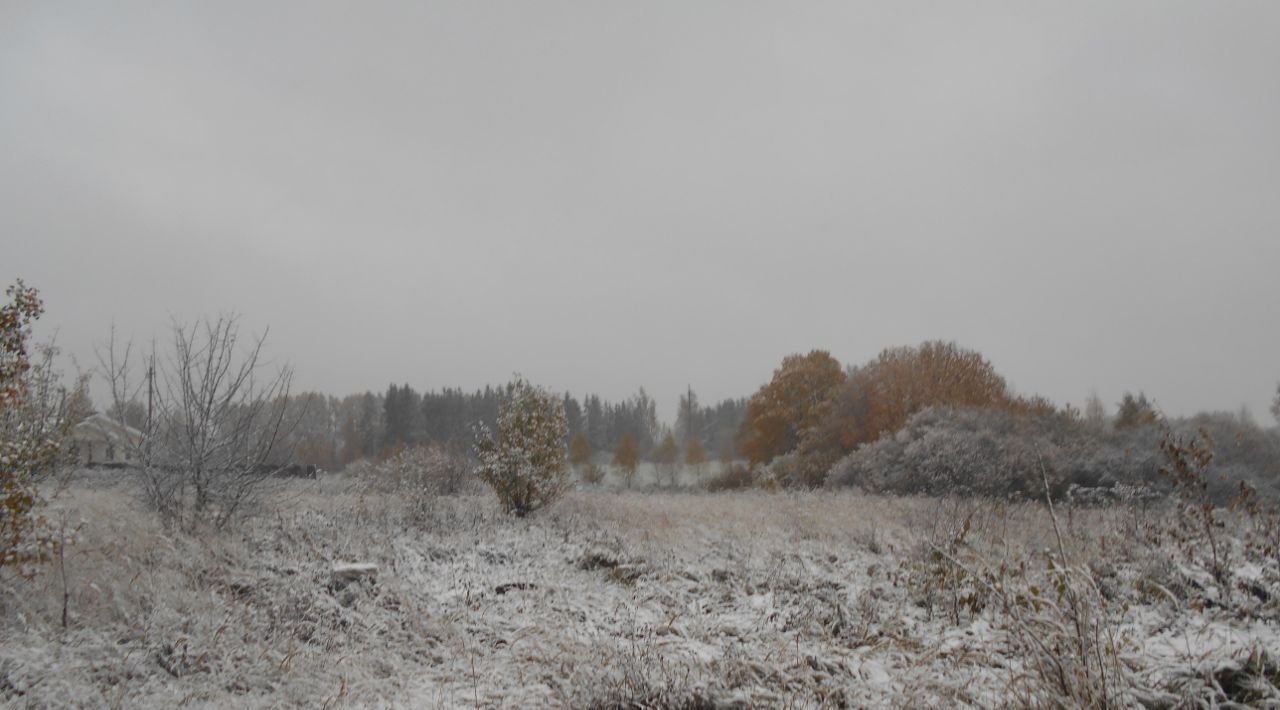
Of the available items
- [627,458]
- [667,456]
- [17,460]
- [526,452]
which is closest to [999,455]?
[526,452]

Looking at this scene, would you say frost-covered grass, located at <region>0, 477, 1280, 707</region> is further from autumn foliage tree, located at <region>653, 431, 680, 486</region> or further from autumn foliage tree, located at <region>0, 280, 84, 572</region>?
autumn foliage tree, located at <region>653, 431, 680, 486</region>

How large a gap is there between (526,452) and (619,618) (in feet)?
18.7

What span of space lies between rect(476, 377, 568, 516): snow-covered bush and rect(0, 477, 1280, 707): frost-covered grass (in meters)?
1.72

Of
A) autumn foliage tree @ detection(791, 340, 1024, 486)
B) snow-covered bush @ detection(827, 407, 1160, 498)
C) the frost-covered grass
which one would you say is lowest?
the frost-covered grass

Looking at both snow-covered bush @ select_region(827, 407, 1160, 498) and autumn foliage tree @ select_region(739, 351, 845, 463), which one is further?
autumn foliage tree @ select_region(739, 351, 845, 463)

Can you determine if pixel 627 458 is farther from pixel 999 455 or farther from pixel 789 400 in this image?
pixel 999 455

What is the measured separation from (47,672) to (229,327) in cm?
529

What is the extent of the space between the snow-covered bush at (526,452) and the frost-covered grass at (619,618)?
172 cm

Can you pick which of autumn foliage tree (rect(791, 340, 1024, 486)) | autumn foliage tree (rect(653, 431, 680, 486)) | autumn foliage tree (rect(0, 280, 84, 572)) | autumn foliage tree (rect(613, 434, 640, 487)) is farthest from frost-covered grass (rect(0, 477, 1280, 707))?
autumn foliage tree (rect(653, 431, 680, 486))

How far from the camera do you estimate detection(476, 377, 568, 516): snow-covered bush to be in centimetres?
1142

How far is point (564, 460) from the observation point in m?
12.3

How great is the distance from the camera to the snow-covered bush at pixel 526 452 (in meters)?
11.4

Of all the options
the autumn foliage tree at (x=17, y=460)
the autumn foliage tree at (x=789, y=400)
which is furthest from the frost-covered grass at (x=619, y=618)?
the autumn foliage tree at (x=789, y=400)

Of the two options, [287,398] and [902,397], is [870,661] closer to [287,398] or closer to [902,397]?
[287,398]
